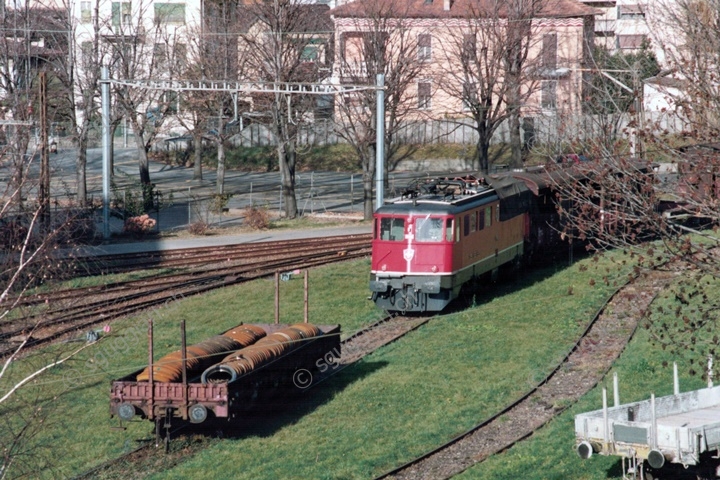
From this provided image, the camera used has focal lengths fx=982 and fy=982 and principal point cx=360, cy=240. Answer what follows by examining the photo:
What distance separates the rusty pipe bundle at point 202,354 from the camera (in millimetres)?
16969

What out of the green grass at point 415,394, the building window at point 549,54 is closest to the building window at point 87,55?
the building window at point 549,54

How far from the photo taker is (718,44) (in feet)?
43.3

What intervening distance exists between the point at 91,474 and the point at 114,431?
205cm

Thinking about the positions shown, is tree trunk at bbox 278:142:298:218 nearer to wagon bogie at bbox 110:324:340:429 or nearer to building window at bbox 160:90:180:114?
building window at bbox 160:90:180:114

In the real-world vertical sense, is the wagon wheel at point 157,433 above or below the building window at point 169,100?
below

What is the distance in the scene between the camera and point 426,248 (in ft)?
80.1

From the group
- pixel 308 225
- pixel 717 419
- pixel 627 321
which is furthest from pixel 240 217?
pixel 717 419

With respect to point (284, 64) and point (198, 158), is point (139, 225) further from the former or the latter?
point (198, 158)

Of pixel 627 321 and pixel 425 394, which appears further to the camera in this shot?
pixel 627 321

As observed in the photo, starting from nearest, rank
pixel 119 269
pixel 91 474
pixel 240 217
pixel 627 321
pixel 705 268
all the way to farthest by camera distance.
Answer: pixel 705 268 → pixel 91 474 → pixel 627 321 → pixel 119 269 → pixel 240 217

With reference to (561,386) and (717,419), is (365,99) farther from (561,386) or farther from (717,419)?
(717,419)

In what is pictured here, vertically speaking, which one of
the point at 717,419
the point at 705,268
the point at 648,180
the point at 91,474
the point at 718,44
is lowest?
the point at 91,474

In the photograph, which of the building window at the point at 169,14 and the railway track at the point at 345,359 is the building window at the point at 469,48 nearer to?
the building window at the point at 169,14

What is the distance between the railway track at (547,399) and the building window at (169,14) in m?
33.2
